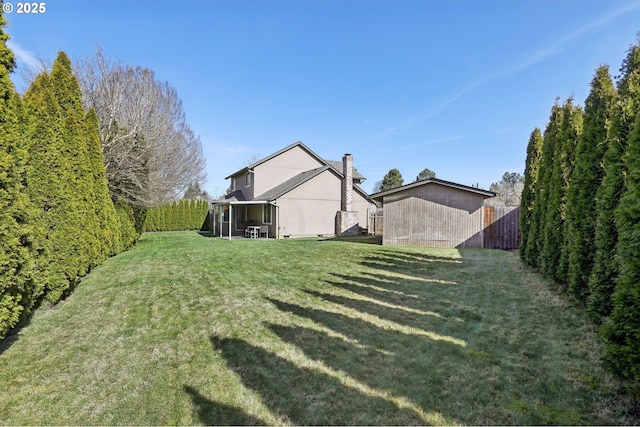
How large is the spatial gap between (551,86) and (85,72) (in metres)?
18.4

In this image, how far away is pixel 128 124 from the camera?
14391 millimetres

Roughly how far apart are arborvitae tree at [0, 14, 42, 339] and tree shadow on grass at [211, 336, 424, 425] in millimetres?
3026

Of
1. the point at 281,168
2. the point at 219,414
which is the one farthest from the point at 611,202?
the point at 281,168

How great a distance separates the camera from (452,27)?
9.55 meters

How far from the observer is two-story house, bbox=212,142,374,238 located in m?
21.1

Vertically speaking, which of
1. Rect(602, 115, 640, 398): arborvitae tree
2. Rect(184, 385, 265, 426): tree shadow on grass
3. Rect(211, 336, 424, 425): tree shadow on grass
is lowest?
Rect(184, 385, 265, 426): tree shadow on grass

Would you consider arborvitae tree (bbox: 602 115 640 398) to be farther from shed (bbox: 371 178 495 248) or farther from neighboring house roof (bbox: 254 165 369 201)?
A: neighboring house roof (bbox: 254 165 369 201)

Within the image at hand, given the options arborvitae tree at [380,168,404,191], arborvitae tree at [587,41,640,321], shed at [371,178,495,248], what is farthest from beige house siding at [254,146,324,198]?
arborvitae tree at [380,168,404,191]

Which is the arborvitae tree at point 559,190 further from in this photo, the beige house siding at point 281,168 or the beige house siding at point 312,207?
the beige house siding at point 281,168

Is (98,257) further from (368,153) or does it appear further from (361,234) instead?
(368,153)

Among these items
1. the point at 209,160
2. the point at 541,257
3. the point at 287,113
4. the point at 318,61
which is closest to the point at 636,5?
the point at 541,257

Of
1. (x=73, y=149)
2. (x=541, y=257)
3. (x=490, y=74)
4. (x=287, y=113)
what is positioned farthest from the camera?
(x=287, y=113)

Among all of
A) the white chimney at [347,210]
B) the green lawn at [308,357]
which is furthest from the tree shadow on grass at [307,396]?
the white chimney at [347,210]

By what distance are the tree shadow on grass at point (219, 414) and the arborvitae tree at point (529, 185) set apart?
Result: 1110 cm
